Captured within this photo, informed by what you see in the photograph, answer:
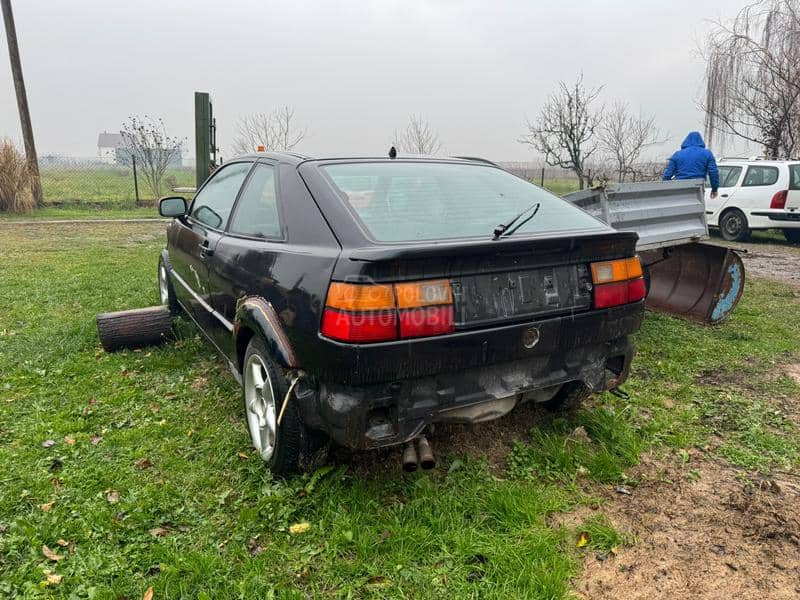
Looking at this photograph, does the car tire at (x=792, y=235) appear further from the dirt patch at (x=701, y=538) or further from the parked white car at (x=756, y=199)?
the dirt patch at (x=701, y=538)

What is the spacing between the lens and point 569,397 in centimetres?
296

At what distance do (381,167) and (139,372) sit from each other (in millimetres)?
2455

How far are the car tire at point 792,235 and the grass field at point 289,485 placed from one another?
8.70m

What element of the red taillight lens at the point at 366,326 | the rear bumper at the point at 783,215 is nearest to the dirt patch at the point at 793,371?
the red taillight lens at the point at 366,326

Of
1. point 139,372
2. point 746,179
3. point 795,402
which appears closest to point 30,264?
point 139,372

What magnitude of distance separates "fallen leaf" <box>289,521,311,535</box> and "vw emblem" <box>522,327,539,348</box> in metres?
1.17

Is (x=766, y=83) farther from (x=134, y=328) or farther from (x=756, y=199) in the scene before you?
(x=134, y=328)

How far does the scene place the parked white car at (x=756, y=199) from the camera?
1083 centimetres

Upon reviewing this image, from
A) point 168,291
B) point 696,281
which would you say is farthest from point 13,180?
point 696,281

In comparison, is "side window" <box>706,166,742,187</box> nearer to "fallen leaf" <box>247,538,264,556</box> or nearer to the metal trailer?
the metal trailer

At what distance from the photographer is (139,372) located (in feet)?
13.6

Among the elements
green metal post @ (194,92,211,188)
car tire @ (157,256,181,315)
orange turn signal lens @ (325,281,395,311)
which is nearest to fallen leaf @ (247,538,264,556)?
orange turn signal lens @ (325,281,395,311)

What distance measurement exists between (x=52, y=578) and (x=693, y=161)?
8016 millimetres

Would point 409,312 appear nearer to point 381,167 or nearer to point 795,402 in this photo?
point 381,167
